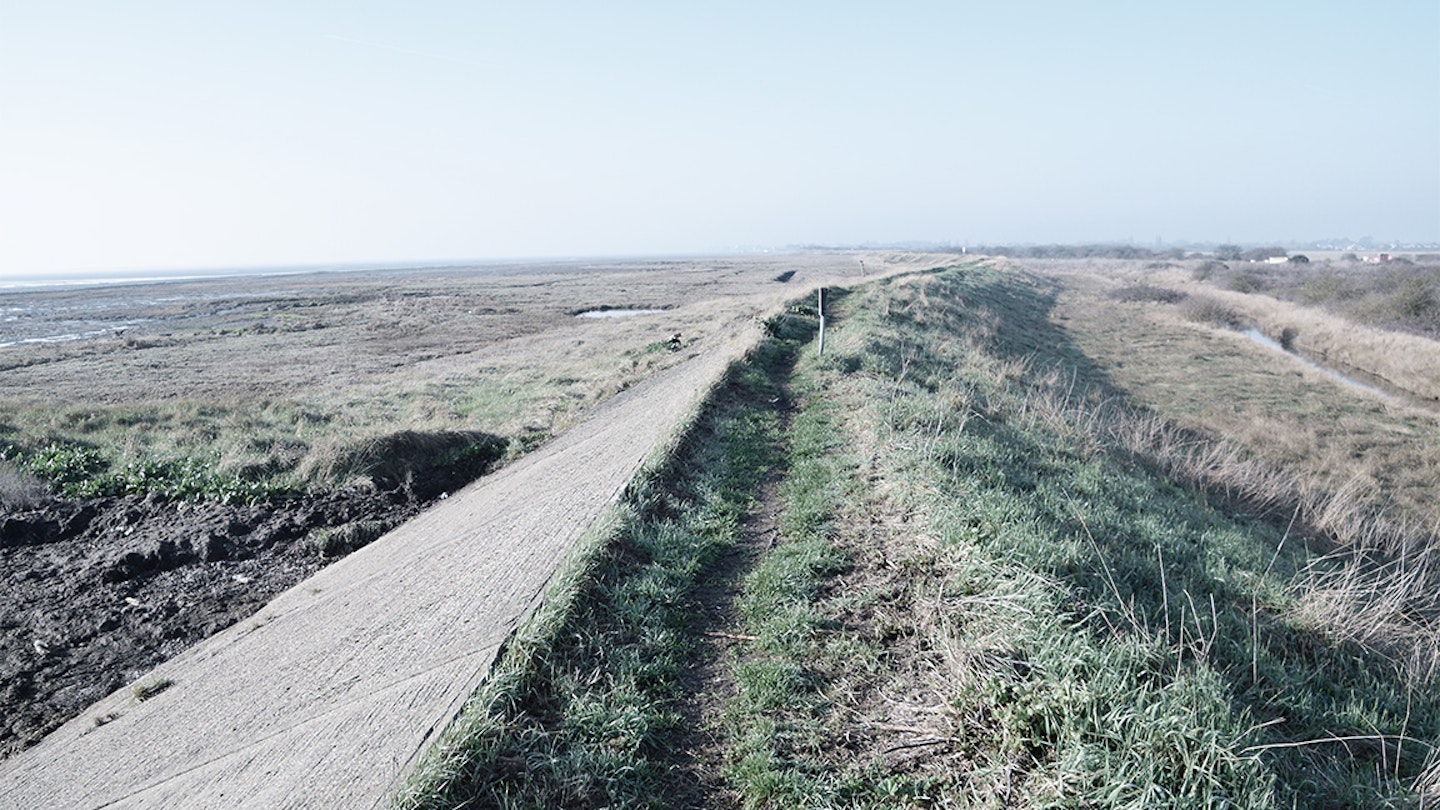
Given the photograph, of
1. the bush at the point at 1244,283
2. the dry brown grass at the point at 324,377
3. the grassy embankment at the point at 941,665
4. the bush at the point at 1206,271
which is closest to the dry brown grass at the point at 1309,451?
the grassy embankment at the point at 941,665

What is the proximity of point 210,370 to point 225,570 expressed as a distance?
24.5 m

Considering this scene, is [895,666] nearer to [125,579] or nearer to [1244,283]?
[125,579]

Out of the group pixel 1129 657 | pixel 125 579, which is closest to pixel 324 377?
pixel 125 579

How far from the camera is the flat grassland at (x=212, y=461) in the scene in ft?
27.6

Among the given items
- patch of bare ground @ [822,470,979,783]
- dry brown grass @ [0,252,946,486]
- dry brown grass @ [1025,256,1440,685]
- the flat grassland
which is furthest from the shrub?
dry brown grass @ [1025,256,1440,685]

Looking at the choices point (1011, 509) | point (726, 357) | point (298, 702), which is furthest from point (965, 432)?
point (298, 702)

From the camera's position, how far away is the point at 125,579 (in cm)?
949

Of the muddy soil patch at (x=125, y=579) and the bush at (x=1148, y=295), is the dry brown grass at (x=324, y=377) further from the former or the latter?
the bush at (x=1148, y=295)

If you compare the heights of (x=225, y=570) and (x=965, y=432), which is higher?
(x=965, y=432)

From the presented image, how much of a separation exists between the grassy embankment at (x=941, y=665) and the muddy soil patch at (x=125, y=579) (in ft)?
16.3

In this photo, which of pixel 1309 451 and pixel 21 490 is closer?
pixel 21 490

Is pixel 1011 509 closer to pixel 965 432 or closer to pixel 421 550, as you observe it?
pixel 965 432

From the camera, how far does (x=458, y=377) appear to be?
26078 millimetres

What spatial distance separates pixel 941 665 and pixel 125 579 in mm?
9818
